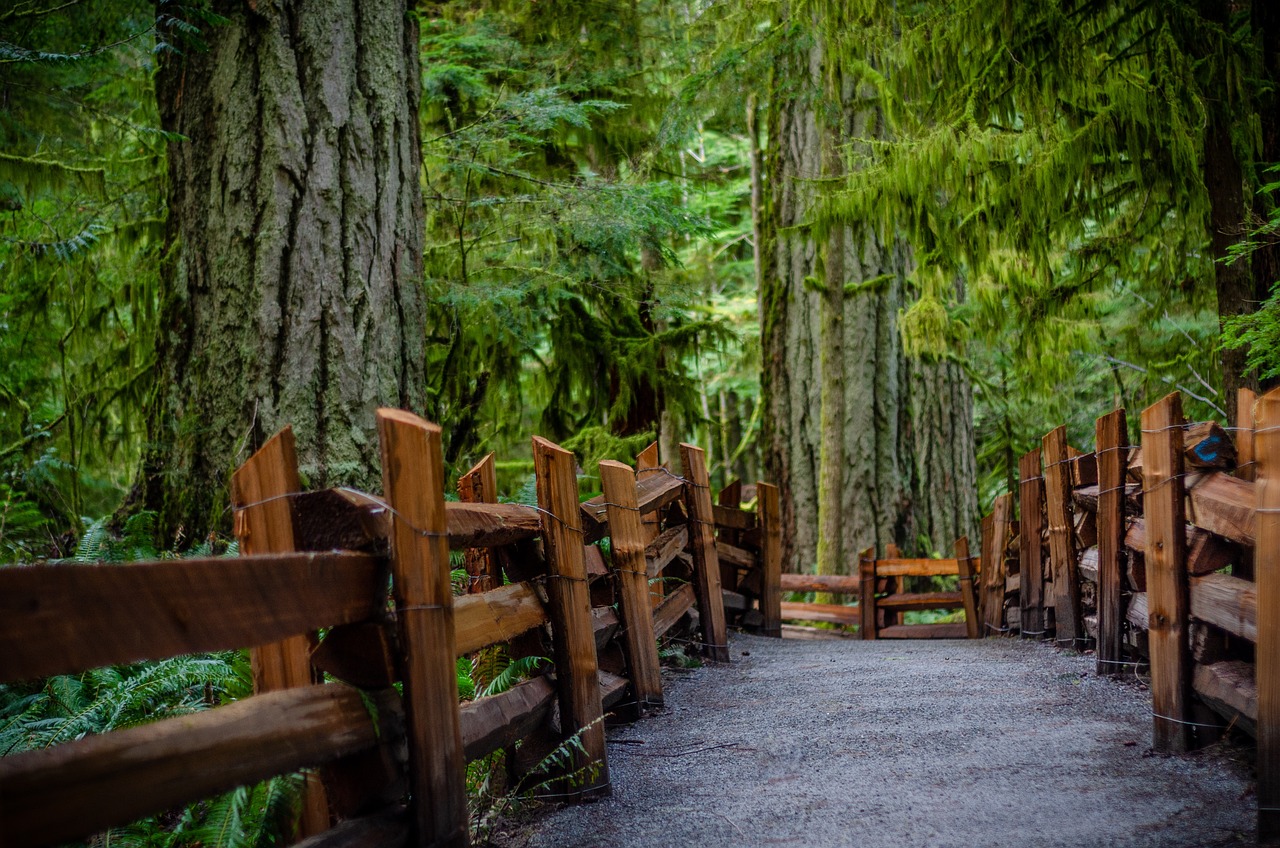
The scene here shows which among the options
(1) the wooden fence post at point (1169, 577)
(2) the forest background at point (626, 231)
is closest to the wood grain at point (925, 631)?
(2) the forest background at point (626, 231)

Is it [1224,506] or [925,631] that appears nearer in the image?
[1224,506]

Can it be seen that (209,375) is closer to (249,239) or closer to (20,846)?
(249,239)

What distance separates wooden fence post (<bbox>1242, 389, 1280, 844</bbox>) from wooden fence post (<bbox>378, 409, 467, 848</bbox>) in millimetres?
2619

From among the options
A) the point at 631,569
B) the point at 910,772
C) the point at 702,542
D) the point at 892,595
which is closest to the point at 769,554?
the point at 702,542

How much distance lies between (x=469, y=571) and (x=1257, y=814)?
3609 mm

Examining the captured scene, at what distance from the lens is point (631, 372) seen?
1105 centimetres

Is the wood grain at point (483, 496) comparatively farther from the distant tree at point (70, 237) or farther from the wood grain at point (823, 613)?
the wood grain at point (823, 613)

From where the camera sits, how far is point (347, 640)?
2.92 meters

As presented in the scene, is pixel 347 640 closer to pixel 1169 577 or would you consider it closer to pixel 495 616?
pixel 495 616

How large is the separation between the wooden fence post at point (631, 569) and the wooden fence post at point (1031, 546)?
179 inches

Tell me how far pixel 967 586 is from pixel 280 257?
8.87 metres

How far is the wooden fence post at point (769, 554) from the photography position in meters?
9.72

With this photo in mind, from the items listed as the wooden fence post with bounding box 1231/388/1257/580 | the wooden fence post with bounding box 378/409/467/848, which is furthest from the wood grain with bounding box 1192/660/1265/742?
the wooden fence post with bounding box 378/409/467/848

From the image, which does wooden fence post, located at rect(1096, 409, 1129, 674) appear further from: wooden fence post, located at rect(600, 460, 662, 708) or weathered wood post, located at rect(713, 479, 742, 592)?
weathered wood post, located at rect(713, 479, 742, 592)
